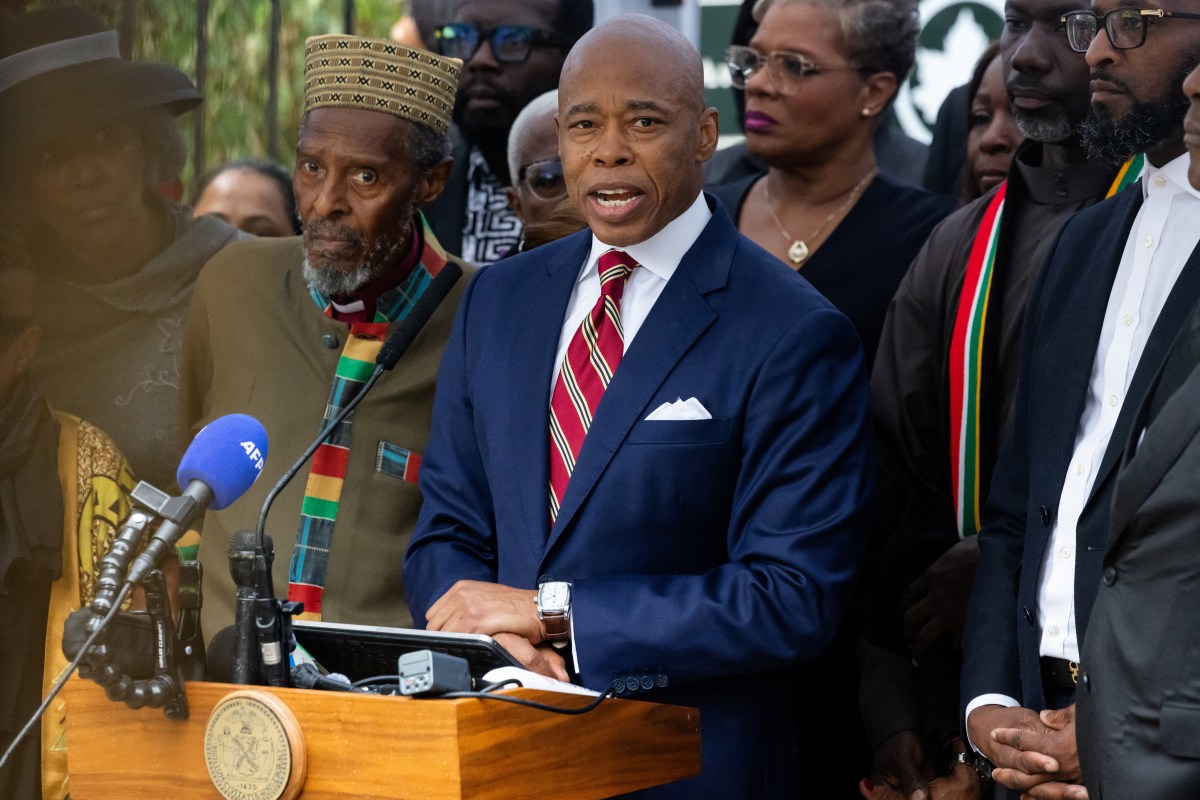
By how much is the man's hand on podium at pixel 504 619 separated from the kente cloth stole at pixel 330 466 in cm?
80

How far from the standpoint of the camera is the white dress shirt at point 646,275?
367 cm

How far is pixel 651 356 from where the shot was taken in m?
3.53

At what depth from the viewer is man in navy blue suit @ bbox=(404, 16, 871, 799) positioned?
3334 millimetres

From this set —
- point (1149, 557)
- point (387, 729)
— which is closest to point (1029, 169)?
point (1149, 557)

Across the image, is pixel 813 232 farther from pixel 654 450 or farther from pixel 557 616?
pixel 557 616

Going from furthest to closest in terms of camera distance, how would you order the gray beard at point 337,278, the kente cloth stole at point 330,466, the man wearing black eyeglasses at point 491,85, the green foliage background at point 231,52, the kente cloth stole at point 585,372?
the green foliage background at point 231,52 < the man wearing black eyeglasses at point 491,85 < the gray beard at point 337,278 < the kente cloth stole at point 330,466 < the kente cloth stole at point 585,372

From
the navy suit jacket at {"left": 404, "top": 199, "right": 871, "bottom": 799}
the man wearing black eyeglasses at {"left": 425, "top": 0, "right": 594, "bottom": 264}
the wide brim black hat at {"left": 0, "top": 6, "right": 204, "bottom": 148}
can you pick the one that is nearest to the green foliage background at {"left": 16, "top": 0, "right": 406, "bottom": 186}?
the wide brim black hat at {"left": 0, "top": 6, "right": 204, "bottom": 148}

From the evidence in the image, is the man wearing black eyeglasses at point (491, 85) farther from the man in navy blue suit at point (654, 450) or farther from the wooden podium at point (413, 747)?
the wooden podium at point (413, 747)

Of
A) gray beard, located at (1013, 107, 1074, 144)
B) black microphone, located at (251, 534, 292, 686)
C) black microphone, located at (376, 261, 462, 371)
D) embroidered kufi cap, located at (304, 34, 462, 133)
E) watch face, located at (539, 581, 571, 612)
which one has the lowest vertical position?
watch face, located at (539, 581, 571, 612)

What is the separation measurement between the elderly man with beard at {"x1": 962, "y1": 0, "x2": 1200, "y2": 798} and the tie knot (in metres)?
0.85

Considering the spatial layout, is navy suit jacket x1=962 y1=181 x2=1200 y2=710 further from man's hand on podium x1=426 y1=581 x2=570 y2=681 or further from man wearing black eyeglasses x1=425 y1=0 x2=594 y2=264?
man wearing black eyeglasses x1=425 y1=0 x2=594 y2=264

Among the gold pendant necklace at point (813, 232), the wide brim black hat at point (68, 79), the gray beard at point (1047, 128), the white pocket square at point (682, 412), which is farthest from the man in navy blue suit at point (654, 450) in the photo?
the wide brim black hat at point (68, 79)

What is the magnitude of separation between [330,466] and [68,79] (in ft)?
5.95

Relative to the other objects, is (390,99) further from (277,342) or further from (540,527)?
(540,527)
